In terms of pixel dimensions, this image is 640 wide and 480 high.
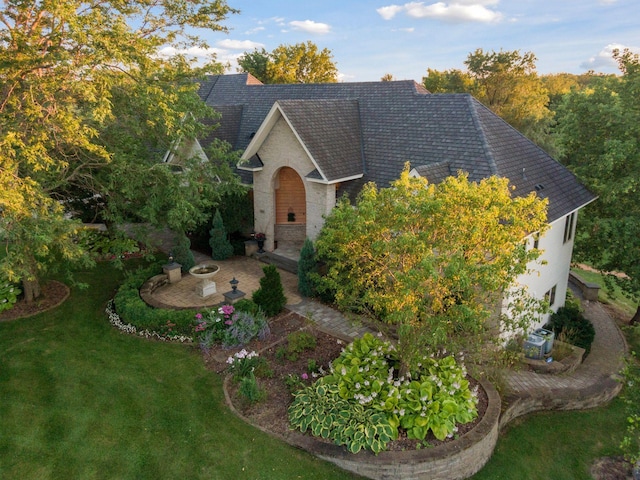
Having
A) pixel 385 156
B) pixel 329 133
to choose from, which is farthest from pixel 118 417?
pixel 385 156

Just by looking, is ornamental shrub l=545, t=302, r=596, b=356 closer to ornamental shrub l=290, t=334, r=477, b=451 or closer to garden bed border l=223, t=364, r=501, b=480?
ornamental shrub l=290, t=334, r=477, b=451

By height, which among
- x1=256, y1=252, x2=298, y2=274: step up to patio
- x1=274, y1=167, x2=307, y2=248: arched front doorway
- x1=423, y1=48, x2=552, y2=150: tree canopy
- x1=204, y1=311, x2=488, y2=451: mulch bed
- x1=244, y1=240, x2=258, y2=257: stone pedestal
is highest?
x1=423, y1=48, x2=552, y2=150: tree canopy

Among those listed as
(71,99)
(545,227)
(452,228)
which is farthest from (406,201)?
(71,99)

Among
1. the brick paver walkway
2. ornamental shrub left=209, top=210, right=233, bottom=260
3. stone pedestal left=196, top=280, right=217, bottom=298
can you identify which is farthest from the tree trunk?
ornamental shrub left=209, top=210, right=233, bottom=260

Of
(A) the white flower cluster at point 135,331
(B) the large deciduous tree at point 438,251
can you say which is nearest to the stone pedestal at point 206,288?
(A) the white flower cluster at point 135,331

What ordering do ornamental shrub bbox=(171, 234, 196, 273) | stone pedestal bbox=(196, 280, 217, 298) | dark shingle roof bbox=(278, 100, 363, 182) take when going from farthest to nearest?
ornamental shrub bbox=(171, 234, 196, 273) < dark shingle roof bbox=(278, 100, 363, 182) < stone pedestal bbox=(196, 280, 217, 298)

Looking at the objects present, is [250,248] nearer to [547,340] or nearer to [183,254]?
[183,254]

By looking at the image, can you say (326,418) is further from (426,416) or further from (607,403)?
(607,403)
